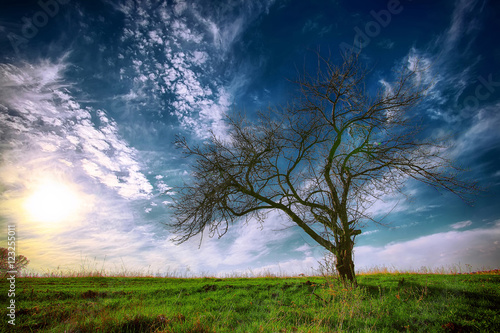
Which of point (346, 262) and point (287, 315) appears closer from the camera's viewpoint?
point (287, 315)

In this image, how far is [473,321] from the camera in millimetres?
5133

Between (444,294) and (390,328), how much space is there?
3824 millimetres

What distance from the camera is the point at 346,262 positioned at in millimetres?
8641

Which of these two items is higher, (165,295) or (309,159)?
(309,159)

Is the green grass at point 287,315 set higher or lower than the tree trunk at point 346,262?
lower

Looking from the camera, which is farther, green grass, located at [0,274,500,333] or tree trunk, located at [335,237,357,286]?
tree trunk, located at [335,237,357,286]

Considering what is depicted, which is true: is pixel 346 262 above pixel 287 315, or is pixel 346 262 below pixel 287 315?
above

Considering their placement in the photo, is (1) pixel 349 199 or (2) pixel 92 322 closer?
(2) pixel 92 322

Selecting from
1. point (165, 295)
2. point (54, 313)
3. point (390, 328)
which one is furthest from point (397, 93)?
point (54, 313)

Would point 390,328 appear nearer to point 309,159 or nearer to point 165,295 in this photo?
point 309,159

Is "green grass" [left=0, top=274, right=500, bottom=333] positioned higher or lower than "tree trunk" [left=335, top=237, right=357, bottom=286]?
lower

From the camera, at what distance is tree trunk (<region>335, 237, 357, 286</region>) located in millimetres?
8465

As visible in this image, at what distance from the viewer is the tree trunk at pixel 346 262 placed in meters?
8.46

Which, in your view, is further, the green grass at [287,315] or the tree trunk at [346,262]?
the tree trunk at [346,262]
